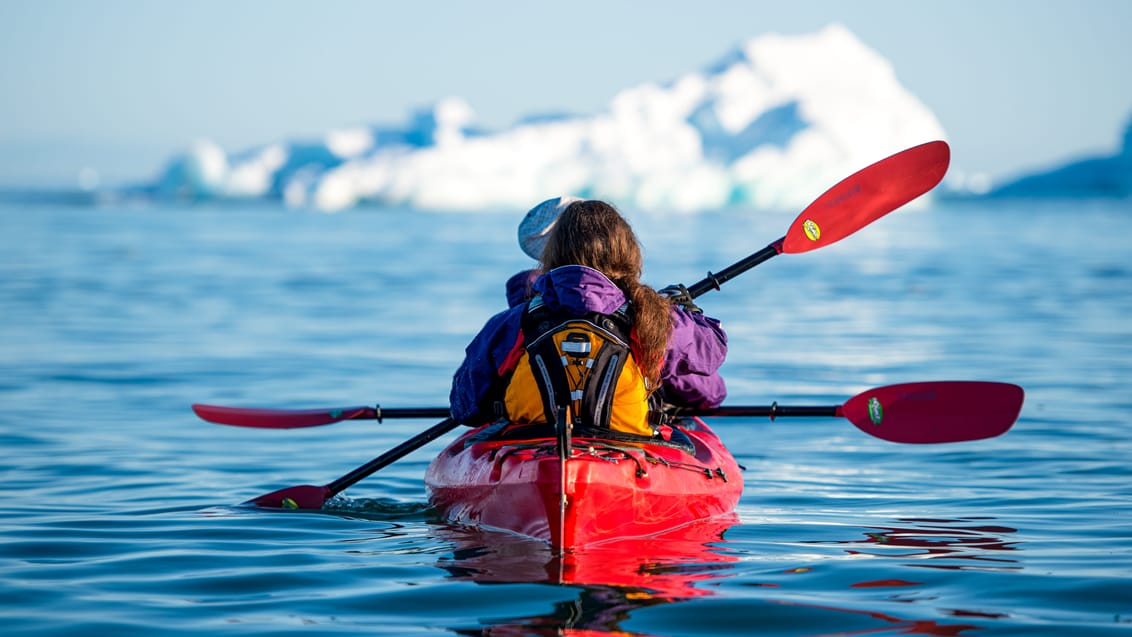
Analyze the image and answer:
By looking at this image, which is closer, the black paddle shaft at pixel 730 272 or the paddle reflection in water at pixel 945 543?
the paddle reflection in water at pixel 945 543

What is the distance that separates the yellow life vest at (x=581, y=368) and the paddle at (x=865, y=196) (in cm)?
147

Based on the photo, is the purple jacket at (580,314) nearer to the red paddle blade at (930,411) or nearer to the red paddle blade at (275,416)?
→ the red paddle blade at (930,411)

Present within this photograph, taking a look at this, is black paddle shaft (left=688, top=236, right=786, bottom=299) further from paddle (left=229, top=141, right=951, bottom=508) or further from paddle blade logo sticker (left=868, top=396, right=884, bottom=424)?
paddle blade logo sticker (left=868, top=396, right=884, bottom=424)

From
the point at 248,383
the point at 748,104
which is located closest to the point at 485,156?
the point at 748,104

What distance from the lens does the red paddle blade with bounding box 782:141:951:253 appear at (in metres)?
5.06

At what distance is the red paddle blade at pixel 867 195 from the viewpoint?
5.06 metres

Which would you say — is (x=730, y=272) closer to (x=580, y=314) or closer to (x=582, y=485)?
(x=580, y=314)

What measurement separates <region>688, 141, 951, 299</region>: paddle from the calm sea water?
3.41ft

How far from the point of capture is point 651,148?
155 feet

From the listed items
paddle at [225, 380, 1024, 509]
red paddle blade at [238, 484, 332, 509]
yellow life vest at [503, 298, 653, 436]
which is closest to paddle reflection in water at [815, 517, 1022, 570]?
paddle at [225, 380, 1024, 509]

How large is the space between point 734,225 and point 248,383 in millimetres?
31895

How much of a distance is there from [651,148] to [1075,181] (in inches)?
1108

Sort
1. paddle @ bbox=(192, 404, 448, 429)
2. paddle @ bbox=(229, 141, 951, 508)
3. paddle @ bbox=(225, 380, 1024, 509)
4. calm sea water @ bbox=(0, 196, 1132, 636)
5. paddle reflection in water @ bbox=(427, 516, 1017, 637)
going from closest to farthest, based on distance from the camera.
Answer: paddle reflection in water @ bbox=(427, 516, 1017, 637) → calm sea water @ bbox=(0, 196, 1132, 636) → paddle @ bbox=(225, 380, 1024, 509) → paddle @ bbox=(192, 404, 448, 429) → paddle @ bbox=(229, 141, 951, 508)

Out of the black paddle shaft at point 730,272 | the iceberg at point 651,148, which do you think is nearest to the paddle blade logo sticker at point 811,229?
the black paddle shaft at point 730,272
